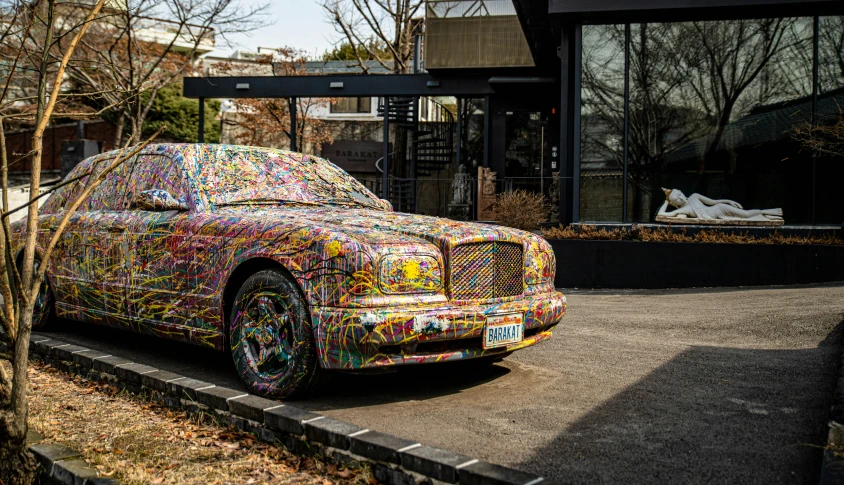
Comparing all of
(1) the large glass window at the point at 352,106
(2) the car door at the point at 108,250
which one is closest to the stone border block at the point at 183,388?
(2) the car door at the point at 108,250

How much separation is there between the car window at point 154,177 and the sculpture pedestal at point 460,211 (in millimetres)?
12129

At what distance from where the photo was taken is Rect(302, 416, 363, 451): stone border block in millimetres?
3838

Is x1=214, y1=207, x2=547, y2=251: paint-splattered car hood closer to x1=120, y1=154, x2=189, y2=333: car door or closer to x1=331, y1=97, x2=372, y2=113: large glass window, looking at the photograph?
x1=120, y1=154, x2=189, y2=333: car door

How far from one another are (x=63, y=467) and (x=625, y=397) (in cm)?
330

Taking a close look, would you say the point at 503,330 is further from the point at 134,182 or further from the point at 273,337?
the point at 134,182

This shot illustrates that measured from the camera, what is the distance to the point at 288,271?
505 cm

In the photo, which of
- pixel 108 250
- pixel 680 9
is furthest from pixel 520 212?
pixel 108 250

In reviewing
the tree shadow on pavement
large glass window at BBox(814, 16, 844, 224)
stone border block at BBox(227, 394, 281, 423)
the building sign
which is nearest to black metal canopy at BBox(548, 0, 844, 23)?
large glass window at BBox(814, 16, 844, 224)

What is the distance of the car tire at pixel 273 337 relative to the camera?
16.1ft

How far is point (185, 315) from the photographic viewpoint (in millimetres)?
5773

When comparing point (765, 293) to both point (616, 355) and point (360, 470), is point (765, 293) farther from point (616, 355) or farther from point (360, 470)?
point (360, 470)

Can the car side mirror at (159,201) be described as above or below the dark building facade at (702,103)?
below

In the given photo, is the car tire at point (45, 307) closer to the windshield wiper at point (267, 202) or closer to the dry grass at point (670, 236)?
the windshield wiper at point (267, 202)

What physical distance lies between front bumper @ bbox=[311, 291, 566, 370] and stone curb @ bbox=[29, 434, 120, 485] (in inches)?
55.7
